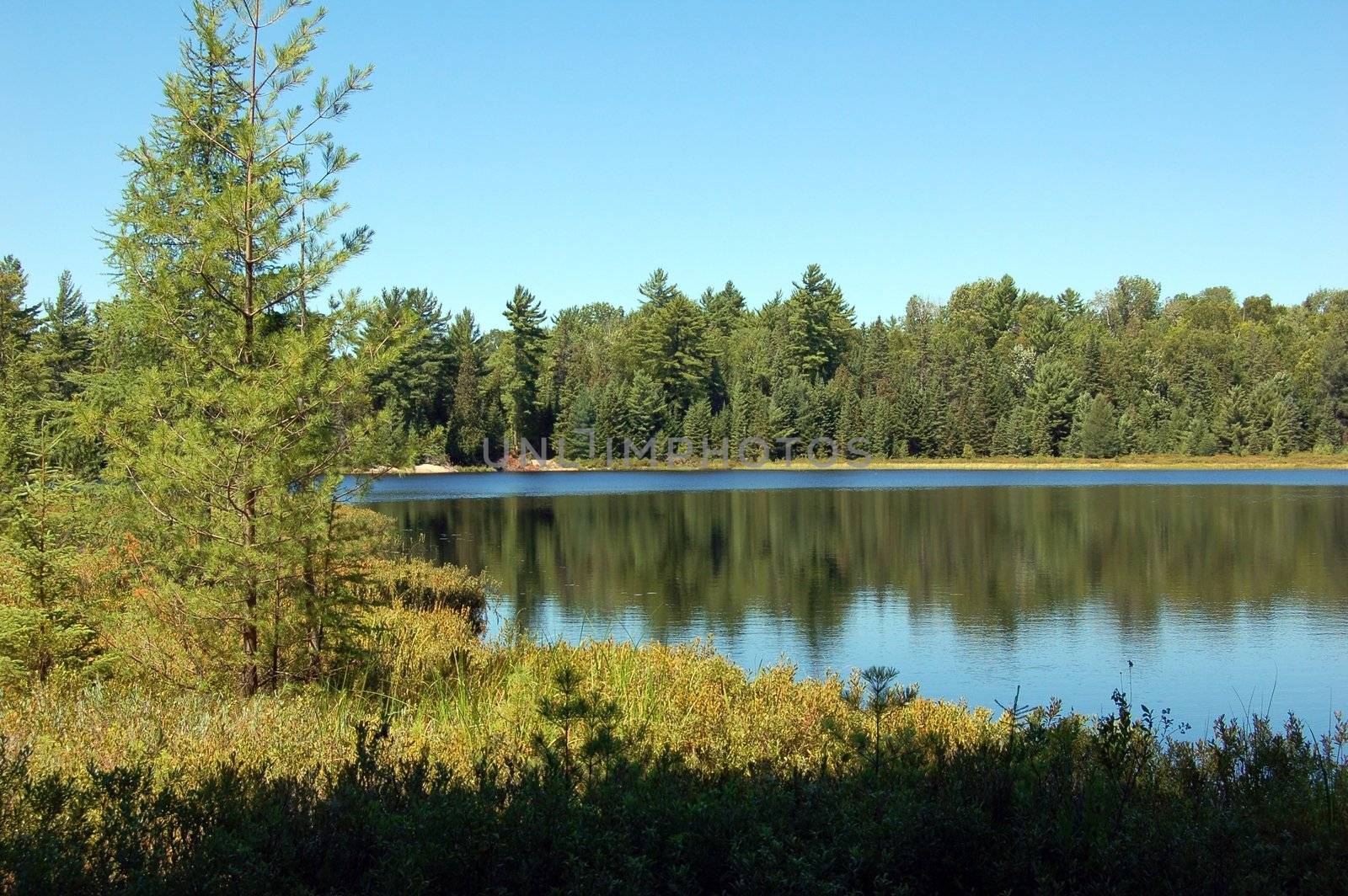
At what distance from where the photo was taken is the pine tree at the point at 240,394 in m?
8.38

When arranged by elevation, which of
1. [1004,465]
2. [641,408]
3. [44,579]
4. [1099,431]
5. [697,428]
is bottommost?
[1004,465]

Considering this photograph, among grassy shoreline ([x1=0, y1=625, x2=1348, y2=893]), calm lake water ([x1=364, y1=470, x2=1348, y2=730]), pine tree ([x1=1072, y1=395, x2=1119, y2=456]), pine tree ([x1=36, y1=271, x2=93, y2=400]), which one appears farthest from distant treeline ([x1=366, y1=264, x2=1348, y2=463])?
grassy shoreline ([x1=0, y1=625, x2=1348, y2=893])

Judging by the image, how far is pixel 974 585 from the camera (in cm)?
2328

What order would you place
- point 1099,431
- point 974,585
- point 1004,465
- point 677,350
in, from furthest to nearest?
point 677,350 → point 1004,465 → point 1099,431 → point 974,585

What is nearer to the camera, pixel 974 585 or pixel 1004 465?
pixel 974 585

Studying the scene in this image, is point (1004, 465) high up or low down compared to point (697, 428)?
down

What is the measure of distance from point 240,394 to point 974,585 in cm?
1843

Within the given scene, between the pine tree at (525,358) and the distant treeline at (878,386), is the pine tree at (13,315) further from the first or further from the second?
the pine tree at (525,358)

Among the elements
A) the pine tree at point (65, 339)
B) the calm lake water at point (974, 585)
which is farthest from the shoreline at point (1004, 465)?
the calm lake water at point (974, 585)

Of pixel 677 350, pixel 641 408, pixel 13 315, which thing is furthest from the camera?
Result: pixel 677 350

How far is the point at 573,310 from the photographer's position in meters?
182

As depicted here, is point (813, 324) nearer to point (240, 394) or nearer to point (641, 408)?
point (641, 408)

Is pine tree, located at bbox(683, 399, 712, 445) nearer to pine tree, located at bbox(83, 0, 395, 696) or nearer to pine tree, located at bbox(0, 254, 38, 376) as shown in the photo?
pine tree, located at bbox(0, 254, 38, 376)

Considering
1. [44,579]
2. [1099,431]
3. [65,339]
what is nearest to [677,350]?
[1099,431]
